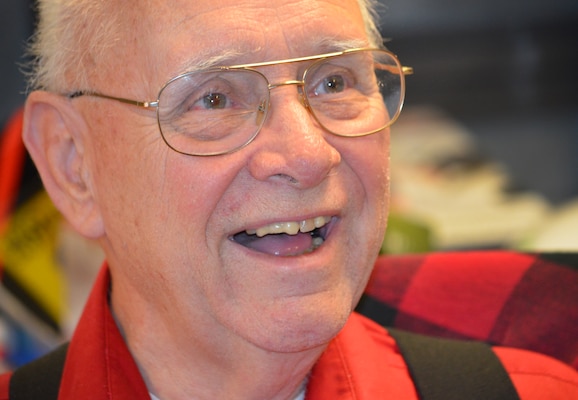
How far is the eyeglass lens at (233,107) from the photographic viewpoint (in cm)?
131

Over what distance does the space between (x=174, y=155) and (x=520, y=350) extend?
64cm

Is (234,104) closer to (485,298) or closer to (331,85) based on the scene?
(331,85)

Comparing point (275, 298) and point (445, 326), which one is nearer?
point (275, 298)

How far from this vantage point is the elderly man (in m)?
1.30

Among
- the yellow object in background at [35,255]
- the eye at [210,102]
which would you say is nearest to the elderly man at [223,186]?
the eye at [210,102]

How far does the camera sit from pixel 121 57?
1.35 meters

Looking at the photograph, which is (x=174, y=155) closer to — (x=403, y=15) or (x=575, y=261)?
(x=575, y=261)

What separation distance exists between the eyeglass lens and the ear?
0.64 ft

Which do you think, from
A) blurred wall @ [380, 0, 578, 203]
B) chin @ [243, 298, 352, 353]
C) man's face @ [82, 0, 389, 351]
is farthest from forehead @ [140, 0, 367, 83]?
blurred wall @ [380, 0, 578, 203]

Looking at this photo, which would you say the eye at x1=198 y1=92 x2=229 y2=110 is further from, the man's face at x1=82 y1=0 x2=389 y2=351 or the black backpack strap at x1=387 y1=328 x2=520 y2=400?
the black backpack strap at x1=387 y1=328 x2=520 y2=400

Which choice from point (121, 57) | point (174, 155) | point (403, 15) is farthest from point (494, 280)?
point (403, 15)

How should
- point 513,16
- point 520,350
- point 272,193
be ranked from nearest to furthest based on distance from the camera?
point 272,193 < point 520,350 < point 513,16

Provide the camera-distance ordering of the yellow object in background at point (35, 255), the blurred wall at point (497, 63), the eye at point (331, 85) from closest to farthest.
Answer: the eye at point (331, 85) → the yellow object in background at point (35, 255) → the blurred wall at point (497, 63)

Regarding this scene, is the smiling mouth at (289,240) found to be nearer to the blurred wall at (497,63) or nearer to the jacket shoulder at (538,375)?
the jacket shoulder at (538,375)
